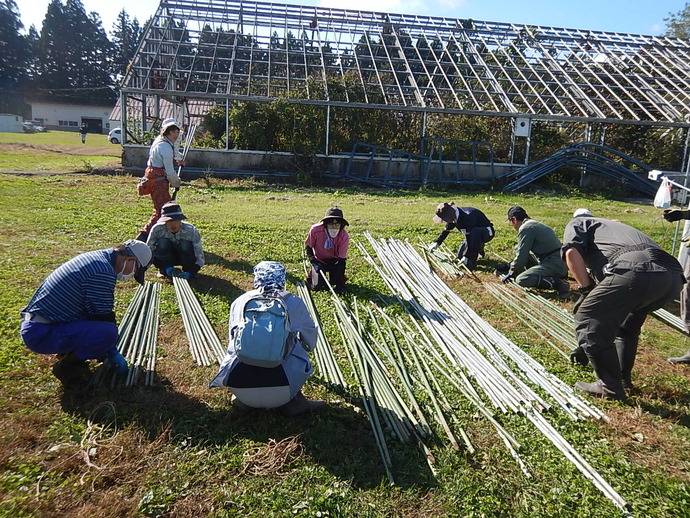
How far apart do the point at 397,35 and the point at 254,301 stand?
22.6 metres

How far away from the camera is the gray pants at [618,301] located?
404 cm

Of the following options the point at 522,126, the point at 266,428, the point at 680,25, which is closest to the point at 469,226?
the point at 266,428

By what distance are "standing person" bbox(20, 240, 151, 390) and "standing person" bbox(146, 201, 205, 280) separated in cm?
260

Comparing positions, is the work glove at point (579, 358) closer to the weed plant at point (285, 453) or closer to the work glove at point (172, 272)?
the weed plant at point (285, 453)

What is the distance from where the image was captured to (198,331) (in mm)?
5125

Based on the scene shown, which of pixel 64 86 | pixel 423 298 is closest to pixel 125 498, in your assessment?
pixel 423 298

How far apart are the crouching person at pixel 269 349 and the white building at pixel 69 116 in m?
60.1

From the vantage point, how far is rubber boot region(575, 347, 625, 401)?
424 centimetres

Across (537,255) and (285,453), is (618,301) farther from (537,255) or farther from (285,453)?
(537,255)

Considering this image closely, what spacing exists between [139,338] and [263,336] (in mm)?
2037

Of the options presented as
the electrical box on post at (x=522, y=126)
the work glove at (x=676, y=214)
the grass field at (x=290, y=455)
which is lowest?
the grass field at (x=290, y=455)

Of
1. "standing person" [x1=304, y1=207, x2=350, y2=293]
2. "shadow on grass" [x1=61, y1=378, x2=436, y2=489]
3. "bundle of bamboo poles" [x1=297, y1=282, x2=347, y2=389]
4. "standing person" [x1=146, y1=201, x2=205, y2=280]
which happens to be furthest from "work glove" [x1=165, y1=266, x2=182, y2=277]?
"shadow on grass" [x1=61, y1=378, x2=436, y2=489]

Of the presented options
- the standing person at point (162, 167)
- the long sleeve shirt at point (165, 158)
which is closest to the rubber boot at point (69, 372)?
the standing person at point (162, 167)

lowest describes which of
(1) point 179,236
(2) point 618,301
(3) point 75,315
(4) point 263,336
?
(3) point 75,315
